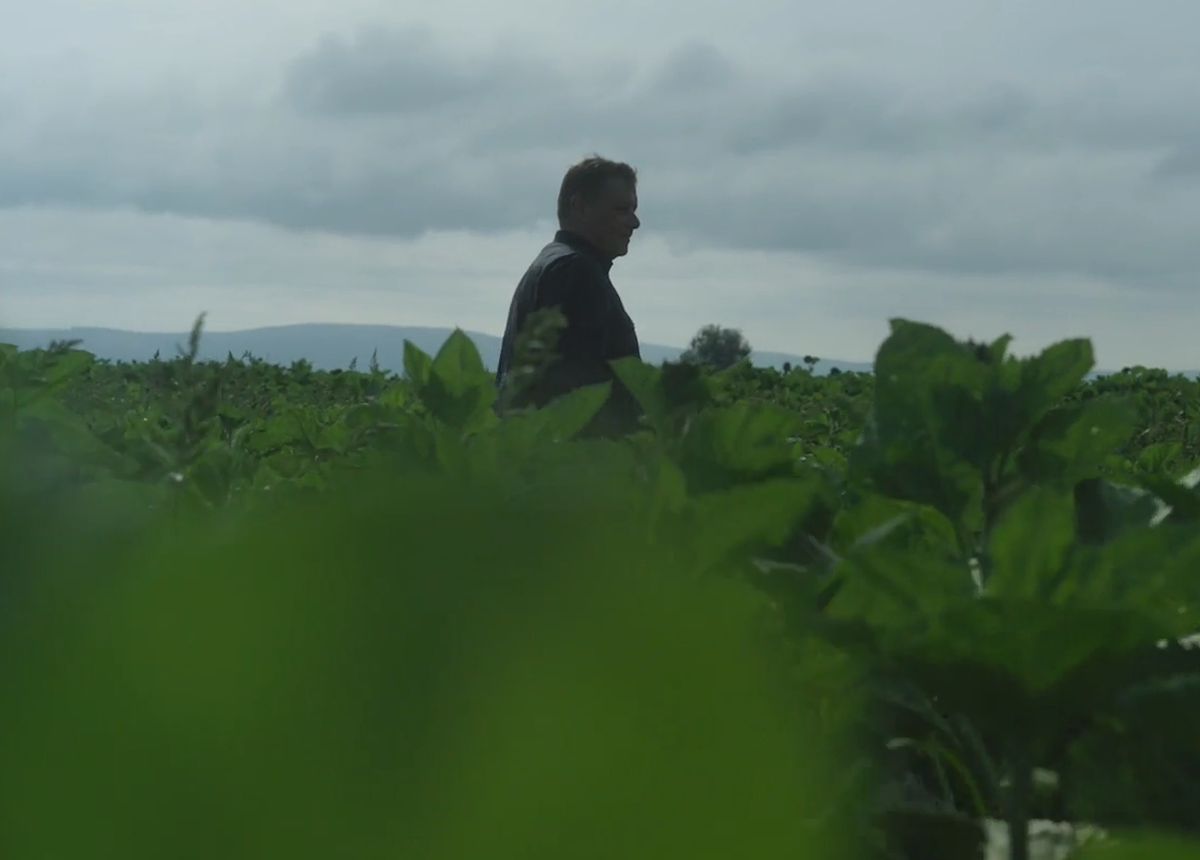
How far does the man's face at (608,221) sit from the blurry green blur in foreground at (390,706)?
224 inches

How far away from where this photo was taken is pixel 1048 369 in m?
1.07

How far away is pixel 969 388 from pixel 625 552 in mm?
775

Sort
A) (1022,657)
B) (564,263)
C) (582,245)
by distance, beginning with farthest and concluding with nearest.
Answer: (582,245), (564,263), (1022,657)

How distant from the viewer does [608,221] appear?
5953mm

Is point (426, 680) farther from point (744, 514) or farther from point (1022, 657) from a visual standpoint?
point (744, 514)

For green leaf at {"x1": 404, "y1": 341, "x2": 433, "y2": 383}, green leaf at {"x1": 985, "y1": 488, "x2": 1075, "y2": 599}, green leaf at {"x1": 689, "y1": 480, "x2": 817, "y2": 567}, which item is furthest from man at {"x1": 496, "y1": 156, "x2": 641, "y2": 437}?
green leaf at {"x1": 985, "y1": 488, "x2": 1075, "y2": 599}

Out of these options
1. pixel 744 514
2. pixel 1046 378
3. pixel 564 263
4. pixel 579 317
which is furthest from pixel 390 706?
pixel 564 263

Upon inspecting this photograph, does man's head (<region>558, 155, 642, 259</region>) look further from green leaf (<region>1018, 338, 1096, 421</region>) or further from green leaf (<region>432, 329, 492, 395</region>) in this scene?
green leaf (<region>1018, 338, 1096, 421</region>)

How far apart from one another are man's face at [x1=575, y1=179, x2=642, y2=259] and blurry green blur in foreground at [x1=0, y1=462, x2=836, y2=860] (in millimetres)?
5697

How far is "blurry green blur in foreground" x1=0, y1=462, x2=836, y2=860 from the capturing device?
0.27m

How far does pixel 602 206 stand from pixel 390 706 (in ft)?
19.0

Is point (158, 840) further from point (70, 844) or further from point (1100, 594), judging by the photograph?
point (1100, 594)

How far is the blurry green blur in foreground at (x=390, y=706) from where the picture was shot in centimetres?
27

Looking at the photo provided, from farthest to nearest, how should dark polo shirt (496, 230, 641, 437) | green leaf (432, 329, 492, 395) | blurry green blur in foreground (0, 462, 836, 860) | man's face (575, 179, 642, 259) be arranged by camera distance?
1. man's face (575, 179, 642, 259)
2. dark polo shirt (496, 230, 641, 437)
3. green leaf (432, 329, 492, 395)
4. blurry green blur in foreground (0, 462, 836, 860)
